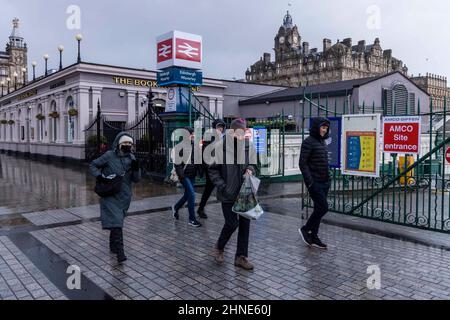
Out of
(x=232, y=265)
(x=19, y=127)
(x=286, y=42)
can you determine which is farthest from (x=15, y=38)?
(x=232, y=265)

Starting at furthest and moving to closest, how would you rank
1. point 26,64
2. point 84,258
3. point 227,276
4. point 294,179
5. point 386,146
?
1. point 26,64
2. point 294,179
3. point 386,146
4. point 84,258
5. point 227,276

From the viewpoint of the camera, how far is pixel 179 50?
12.2 m

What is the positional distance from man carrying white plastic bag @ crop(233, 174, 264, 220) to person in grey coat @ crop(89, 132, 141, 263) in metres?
1.58

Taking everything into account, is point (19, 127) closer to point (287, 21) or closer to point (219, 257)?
point (219, 257)

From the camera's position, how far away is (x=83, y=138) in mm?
22953

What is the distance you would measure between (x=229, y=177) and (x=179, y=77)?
7.72m

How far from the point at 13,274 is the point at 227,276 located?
2.71 meters

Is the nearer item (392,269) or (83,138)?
(392,269)

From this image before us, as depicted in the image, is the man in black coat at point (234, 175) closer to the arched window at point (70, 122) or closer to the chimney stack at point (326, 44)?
the arched window at point (70, 122)

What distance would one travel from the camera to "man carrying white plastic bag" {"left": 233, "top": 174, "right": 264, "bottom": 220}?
5.02 metres
